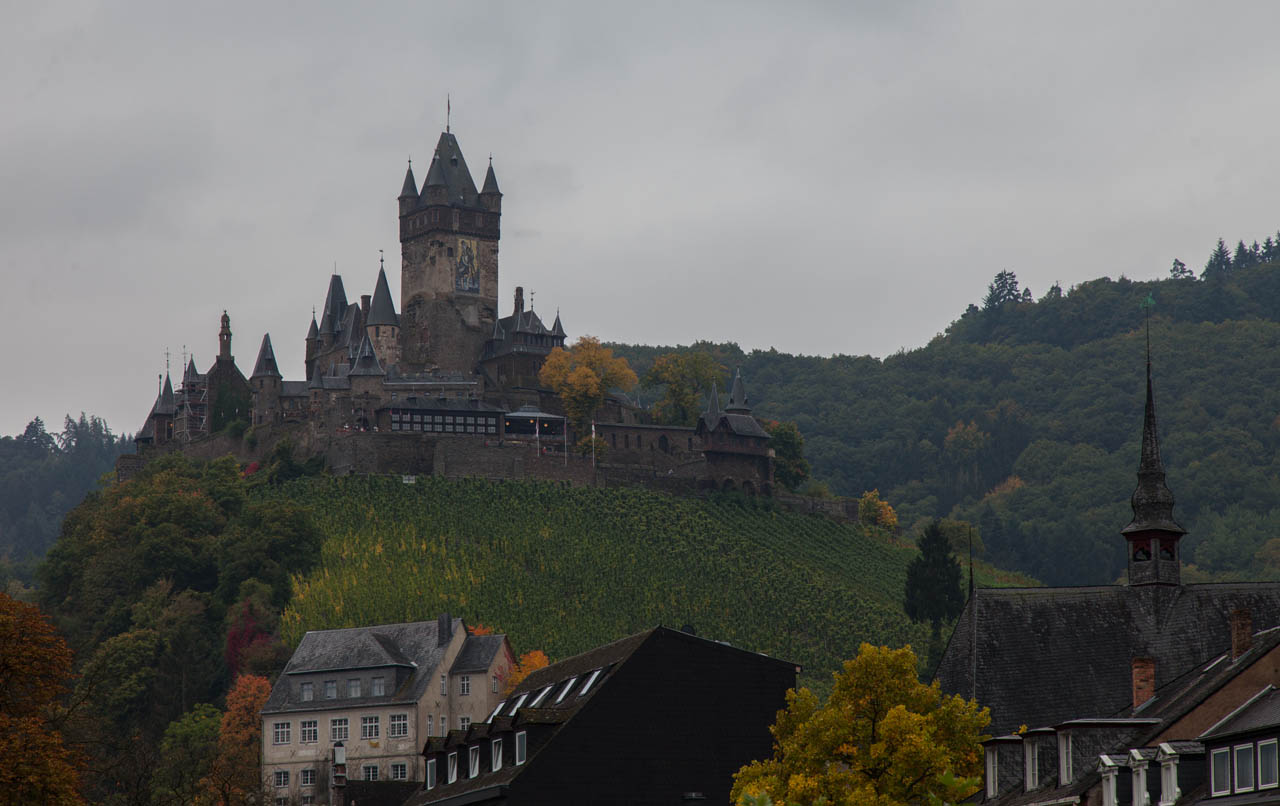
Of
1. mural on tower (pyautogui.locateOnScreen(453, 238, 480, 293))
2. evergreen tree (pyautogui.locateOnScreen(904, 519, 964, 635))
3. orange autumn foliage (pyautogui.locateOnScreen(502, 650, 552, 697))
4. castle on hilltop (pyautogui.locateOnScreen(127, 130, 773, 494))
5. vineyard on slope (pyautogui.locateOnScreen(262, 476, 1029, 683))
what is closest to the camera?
orange autumn foliage (pyautogui.locateOnScreen(502, 650, 552, 697))

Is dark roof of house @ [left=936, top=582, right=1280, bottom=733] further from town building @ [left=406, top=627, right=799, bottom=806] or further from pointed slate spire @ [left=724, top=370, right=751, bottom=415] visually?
pointed slate spire @ [left=724, top=370, right=751, bottom=415]

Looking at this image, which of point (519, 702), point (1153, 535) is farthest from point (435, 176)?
point (1153, 535)

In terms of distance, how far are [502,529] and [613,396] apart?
27301mm

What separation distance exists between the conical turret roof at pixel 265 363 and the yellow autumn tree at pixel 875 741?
385 ft

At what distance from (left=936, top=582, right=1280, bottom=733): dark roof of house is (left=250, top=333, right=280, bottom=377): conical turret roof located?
11372 cm

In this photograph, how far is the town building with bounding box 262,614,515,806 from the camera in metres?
96.7

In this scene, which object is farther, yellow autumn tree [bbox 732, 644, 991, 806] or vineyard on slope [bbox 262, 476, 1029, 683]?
vineyard on slope [bbox 262, 476, 1029, 683]

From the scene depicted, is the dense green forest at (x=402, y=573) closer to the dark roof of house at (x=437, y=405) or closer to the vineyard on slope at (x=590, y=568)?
the vineyard on slope at (x=590, y=568)

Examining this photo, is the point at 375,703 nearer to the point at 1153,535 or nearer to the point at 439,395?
the point at 1153,535

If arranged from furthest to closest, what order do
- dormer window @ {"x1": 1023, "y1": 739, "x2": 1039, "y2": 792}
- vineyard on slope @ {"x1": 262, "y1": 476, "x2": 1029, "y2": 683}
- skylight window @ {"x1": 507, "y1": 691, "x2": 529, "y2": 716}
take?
vineyard on slope @ {"x1": 262, "y1": 476, "x2": 1029, "y2": 683}
skylight window @ {"x1": 507, "y1": 691, "x2": 529, "y2": 716}
dormer window @ {"x1": 1023, "y1": 739, "x2": 1039, "y2": 792}

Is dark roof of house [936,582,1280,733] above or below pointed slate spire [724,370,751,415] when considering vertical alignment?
below

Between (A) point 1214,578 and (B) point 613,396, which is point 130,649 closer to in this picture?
(B) point 613,396

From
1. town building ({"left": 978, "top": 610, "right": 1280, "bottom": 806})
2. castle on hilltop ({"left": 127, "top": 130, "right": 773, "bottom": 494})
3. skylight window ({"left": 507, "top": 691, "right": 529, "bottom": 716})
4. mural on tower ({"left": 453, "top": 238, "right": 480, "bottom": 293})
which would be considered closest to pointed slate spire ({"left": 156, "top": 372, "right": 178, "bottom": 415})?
castle on hilltop ({"left": 127, "top": 130, "right": 773, "bottom": 494})

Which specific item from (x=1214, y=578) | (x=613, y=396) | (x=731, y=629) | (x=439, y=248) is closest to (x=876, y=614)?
(x=731, y=629)
